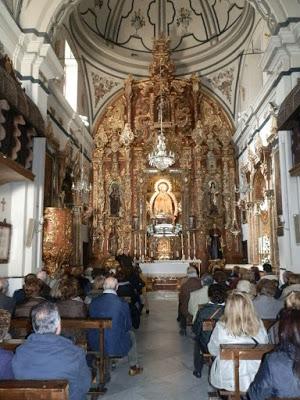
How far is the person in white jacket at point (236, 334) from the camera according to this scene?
3086 millimetres

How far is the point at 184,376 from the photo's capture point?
4.73 metres

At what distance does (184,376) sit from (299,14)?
7938 millimetres

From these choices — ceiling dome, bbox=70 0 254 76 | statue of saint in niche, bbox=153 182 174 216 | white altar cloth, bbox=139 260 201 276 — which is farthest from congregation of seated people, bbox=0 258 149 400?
ceiling dome, bbox=70 0 254 76

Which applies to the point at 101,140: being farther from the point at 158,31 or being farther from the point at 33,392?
the point at 33,392

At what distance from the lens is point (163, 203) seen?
1673 cm

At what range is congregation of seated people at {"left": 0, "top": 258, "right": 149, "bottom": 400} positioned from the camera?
7.98 feet

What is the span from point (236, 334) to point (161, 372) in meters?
2.12

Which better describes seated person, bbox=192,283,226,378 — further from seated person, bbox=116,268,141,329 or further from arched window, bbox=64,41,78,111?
arched window, bbox=64,41,78,111

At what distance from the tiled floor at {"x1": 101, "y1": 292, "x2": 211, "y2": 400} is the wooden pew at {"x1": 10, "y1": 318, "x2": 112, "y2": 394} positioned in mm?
148

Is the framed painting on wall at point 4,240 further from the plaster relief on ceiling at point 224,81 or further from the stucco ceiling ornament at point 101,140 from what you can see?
the plaster relief on ceiling at point 224,81

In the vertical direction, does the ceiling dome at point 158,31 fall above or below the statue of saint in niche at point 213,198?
above

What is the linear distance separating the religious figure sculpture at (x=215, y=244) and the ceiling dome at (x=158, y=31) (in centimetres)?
740

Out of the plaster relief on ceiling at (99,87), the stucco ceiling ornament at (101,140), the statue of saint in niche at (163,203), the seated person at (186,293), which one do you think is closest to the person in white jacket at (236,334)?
the seated person at (186,293)

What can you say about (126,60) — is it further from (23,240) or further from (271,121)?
(23,240)
